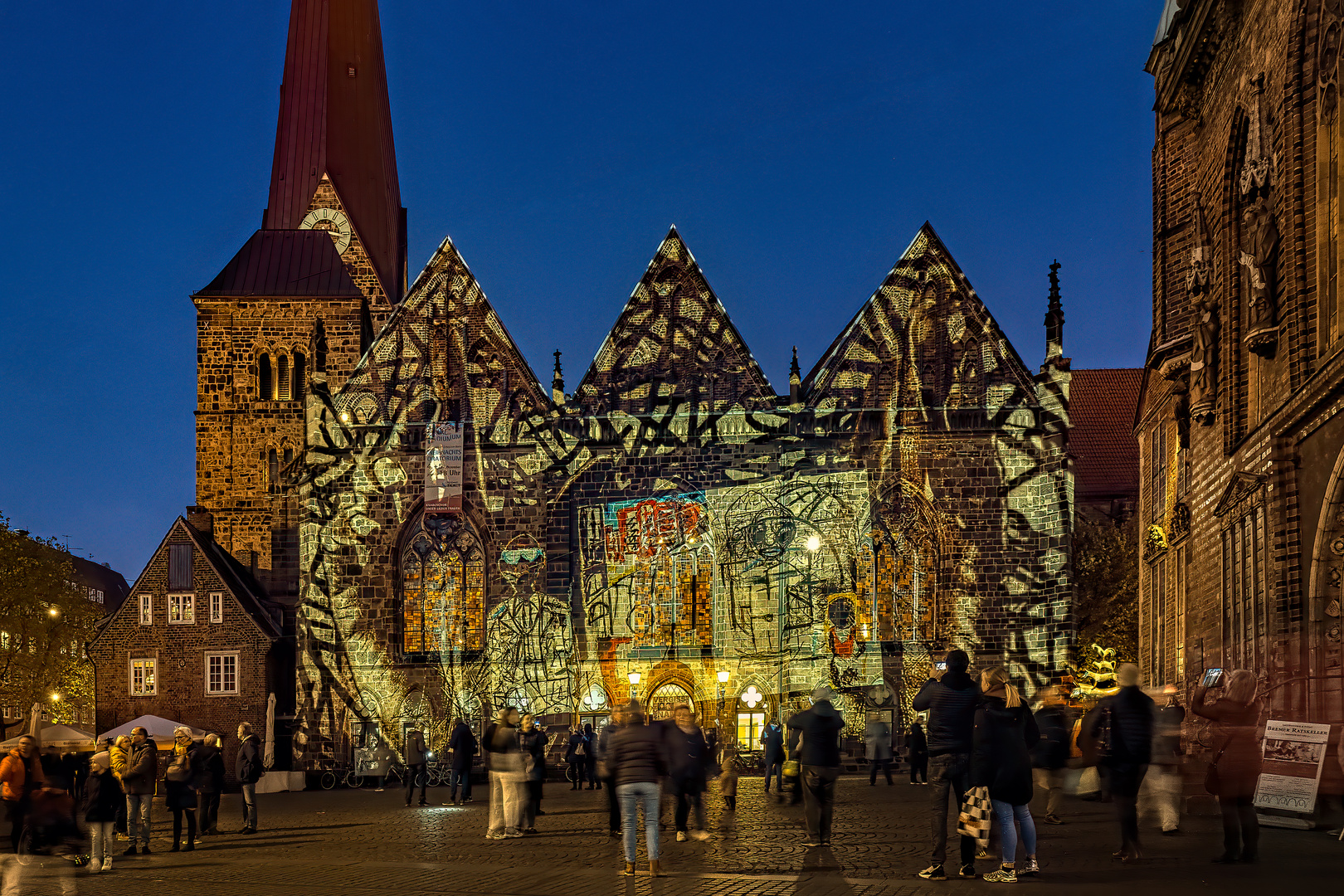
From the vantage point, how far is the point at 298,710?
37.8 m

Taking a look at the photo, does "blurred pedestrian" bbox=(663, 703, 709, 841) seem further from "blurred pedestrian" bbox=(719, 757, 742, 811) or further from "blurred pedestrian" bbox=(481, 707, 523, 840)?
"blurred pedestrian" bbox=(719, 757, 742, 811)

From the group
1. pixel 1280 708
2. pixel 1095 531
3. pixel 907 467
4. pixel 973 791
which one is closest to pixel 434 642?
pixel 907 467

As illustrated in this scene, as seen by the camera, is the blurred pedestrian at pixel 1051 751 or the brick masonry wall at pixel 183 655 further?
the brick masonry wall at pixel 183 655

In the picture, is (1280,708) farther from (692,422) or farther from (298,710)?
(298,710)

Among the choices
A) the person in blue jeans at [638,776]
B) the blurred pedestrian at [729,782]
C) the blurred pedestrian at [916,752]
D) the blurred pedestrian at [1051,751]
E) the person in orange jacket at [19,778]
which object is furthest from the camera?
the blurred pedestrian at [916,752]

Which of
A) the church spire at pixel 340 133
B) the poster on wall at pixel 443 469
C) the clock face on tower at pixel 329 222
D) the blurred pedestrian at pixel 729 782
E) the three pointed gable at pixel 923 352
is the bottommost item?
the blurred pedestrian at pixel 729 782

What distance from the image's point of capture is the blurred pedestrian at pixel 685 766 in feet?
48.0

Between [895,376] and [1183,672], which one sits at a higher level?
[895,376]

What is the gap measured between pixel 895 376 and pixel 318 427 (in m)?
15.6

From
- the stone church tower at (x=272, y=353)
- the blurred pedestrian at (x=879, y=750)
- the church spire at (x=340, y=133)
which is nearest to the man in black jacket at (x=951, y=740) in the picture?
the blurred pedestrian at (x=879, y=750)

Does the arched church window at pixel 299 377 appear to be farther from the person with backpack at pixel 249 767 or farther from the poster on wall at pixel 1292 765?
the poster on wall at pixel 1292 765

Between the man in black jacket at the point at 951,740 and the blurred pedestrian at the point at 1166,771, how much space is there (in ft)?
9.71

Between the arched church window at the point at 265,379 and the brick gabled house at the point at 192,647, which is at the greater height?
the arched church window at the point at 265,379

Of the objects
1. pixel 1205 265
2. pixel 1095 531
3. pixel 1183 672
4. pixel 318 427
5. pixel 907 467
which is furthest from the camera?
pixel 1095 531
